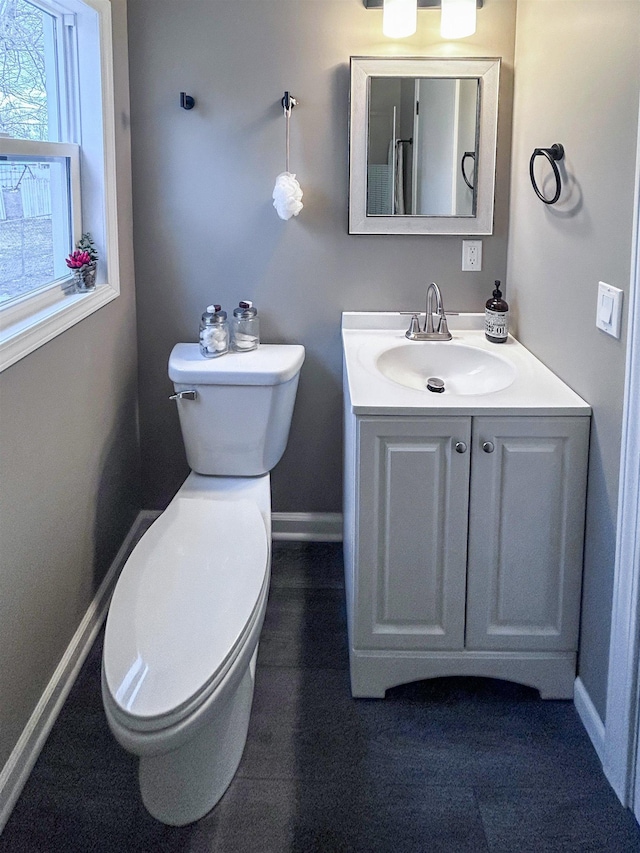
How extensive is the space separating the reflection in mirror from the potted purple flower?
3.05 ft

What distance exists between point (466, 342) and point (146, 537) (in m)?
1.20

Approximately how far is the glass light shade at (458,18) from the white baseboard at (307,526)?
1.68 meters

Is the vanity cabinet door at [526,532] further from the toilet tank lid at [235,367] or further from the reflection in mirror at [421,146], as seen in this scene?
the reflection in mirror at [421,146]

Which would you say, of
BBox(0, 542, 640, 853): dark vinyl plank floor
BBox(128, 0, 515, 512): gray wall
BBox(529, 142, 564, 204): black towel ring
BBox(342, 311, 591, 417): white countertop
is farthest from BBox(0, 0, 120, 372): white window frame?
BBox(529, 142, 564, 204): black towel ring

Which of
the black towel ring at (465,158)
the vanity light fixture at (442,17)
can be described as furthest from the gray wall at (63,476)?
the black towel ring at (465,158)

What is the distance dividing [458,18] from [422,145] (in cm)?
39

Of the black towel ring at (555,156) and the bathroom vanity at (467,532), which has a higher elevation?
the black towel ring at (555,156)

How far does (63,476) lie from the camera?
221 cm

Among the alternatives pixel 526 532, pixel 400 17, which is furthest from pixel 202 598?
pixel 400 17

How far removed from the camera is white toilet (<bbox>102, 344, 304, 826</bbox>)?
1635 mm

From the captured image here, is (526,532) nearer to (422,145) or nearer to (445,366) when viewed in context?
(445,366)

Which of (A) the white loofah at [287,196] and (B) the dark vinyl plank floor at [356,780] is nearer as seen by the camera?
(B) the dark vinyl plank floor at [356,780]

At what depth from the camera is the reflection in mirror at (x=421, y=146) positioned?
9.11 feet

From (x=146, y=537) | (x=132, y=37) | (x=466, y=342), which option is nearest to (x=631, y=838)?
(x=146, y=537)
